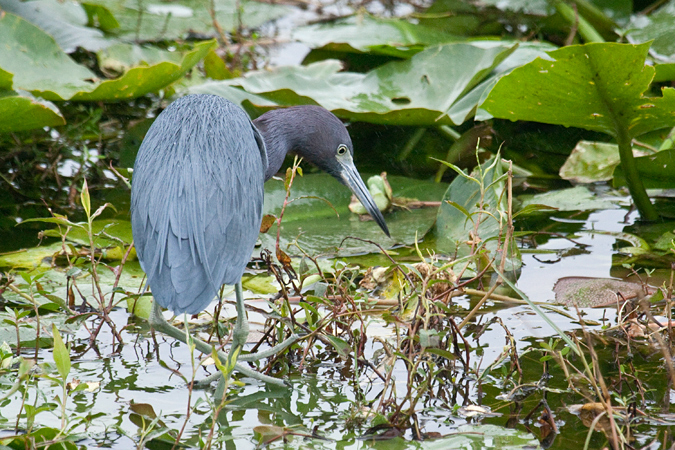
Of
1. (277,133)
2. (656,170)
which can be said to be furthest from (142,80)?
(656,170)

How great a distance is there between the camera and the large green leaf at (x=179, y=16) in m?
5.98

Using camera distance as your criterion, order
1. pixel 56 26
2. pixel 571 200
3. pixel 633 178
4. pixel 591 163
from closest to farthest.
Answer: pixel 633 178
pixel 571 200
pixel 591 163
pixel 56 26

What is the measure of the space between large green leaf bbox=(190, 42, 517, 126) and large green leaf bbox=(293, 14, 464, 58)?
39 centimetres

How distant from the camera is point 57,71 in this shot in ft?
13.6

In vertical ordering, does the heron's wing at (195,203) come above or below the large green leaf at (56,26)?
below

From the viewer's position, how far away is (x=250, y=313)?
3.10 meters

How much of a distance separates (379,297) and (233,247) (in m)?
0.81

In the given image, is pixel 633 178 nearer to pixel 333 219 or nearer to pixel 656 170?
pixel 656 170

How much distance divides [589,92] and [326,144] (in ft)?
A: 3.64

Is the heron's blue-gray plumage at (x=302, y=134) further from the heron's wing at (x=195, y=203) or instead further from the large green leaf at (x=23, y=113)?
the large green leaf at (x=23, y=113)

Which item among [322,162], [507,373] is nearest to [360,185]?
[322,162]

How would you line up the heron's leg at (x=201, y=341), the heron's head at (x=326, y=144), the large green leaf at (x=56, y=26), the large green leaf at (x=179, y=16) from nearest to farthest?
the heron's leg at (x=201, y=341), the heron's head at (x=326, y=144), the large green leaf at (x=56, y=26), the large green leaf at (x=179, y=16)

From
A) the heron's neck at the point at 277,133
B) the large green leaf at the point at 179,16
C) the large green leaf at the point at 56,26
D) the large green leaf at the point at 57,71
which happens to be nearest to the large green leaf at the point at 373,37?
the large green leaf at the point at 179,16

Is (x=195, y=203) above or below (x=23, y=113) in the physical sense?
below
